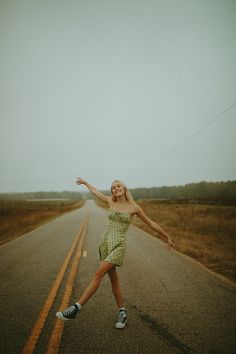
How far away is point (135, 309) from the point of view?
4.67 meters

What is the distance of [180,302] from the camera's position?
16.3 ft

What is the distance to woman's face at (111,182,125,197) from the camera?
423cm

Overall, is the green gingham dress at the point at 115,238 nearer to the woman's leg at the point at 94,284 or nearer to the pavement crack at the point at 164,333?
the woman's leg at the point at 94,284

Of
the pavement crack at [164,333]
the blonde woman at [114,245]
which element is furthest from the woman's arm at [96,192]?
the pavement crack at [164,333]

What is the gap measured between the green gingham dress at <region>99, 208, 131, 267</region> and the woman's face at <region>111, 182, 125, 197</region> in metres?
0.26

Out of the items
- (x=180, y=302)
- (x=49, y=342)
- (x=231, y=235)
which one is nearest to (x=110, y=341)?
(x=49, y=342)

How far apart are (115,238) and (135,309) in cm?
152

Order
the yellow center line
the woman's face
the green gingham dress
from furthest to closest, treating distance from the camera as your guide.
→ the woman's face → the green gingham dress → the yellow center line

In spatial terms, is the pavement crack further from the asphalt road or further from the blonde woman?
the blonde woman

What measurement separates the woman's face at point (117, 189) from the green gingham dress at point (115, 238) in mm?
265

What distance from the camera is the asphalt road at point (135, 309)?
352cm

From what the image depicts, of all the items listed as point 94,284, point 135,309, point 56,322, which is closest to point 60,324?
point 56,322

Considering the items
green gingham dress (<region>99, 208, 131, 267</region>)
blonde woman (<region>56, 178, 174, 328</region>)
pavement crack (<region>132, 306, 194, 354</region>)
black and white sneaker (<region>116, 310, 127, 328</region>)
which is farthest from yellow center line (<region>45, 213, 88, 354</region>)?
pavement crack (<region>132, 306, 194, 354</region>)

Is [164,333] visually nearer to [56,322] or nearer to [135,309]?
[135,309]
